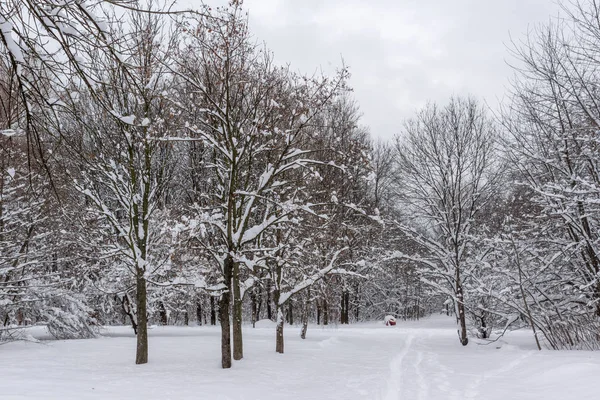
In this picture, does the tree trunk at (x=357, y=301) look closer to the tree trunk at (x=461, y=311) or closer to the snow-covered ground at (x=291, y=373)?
the tree trunk at (x=461, y=311)

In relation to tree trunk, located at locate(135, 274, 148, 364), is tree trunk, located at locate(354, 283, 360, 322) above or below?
below

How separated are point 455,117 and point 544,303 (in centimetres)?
707

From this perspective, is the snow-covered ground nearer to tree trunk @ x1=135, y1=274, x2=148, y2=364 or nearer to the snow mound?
tree trunk @ x1=135, y1=274, x2=148, y2=364

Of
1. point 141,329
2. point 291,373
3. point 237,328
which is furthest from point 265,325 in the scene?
point 291,373

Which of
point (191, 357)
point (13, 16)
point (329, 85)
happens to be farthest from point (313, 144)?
point (13, 16)

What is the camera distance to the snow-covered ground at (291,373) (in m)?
6.18

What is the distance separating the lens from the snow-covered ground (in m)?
6.18

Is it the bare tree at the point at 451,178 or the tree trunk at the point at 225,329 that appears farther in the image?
the bare tree at the point at 451,178

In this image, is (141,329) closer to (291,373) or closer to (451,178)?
(291,373)

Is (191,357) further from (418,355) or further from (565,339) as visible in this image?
(565,339)

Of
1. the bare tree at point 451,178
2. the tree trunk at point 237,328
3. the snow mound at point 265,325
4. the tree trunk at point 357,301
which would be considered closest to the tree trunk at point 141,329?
the tree trunk at point 237,328

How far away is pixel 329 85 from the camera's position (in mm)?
10375

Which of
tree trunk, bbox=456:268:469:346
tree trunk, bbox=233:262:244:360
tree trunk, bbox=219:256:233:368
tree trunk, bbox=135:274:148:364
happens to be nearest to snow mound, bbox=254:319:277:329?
tree trunk, bbox=456:268:469:346

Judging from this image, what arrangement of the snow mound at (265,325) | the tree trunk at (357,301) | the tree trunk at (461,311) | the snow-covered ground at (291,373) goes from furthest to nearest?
the tree trunk at (357,301) < the snow mound at (265,325) < the tree trunk at (461,311) < the snow-covered ground at (291,373)
